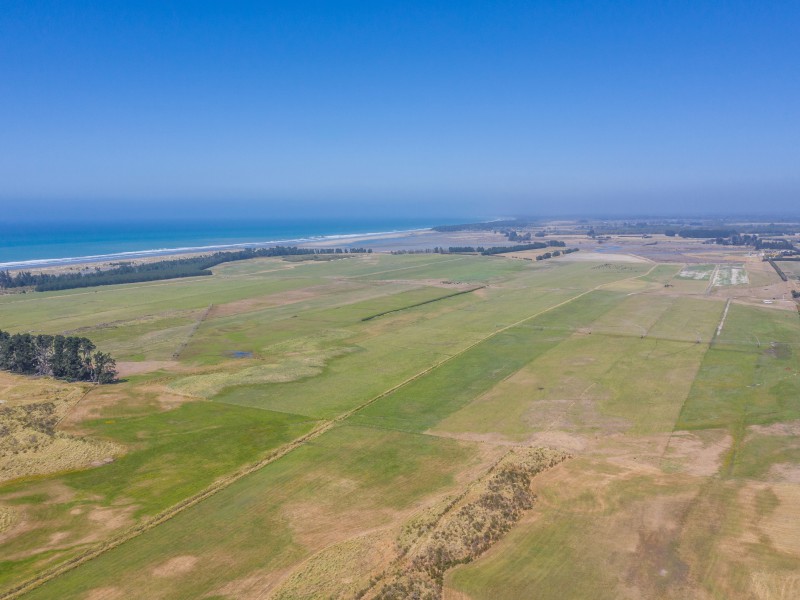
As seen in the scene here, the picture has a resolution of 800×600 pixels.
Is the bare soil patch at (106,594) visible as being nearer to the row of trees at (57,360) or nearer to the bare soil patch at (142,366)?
the row of trees at (57,360)

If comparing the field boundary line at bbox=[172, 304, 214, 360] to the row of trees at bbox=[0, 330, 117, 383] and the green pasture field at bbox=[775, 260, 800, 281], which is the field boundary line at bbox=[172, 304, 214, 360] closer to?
the row of trees at bbox=[0, 330, 117, 383]

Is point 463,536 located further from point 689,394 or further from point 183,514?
point 689,394

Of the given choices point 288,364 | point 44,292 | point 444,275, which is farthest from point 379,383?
point 44,292

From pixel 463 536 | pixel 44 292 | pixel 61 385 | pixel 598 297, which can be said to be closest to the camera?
pixel 463 536

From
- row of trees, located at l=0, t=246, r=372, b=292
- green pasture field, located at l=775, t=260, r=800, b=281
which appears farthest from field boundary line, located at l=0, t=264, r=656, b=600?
green pasture field, located at l=775, t=260, r=800, b=281

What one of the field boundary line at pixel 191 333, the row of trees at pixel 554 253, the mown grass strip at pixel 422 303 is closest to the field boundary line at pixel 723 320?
the mown grass strip at pixel 422 303
